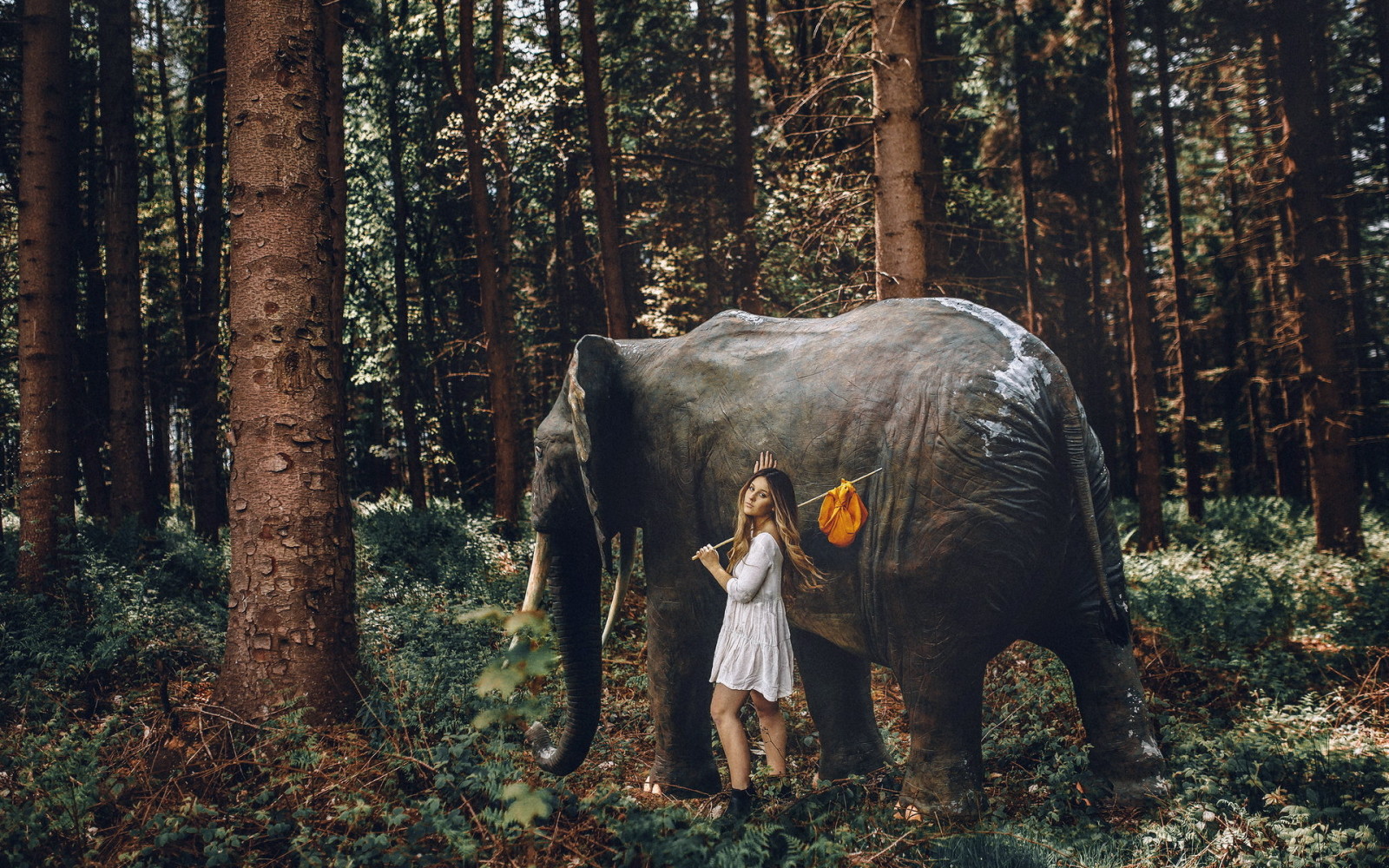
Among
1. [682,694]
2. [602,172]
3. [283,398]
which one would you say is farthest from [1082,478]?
[602,172]

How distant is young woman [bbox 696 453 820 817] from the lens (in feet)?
14.7

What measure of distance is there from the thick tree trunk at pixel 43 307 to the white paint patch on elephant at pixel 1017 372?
8075 mm

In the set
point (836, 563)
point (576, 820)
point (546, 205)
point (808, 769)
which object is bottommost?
point (808, 769)

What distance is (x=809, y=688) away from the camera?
5340 mm

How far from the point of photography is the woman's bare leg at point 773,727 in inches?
183

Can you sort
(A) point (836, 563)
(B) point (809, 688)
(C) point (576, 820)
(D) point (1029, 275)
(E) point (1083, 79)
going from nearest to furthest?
1. (C) point (576, 820)
2. (A) point (836, 563)
3. (B) point (809, 688)
4. (D) point (1029, 275)
5. (E) point (1083, 79)

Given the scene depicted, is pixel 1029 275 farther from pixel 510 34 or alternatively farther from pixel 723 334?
pixel 723 334

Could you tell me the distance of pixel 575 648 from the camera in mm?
5367

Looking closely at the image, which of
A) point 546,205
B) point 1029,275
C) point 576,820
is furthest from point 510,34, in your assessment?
point 576,820

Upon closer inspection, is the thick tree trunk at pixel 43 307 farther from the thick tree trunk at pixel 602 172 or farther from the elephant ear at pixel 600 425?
the elephant ear at pixel 600 425

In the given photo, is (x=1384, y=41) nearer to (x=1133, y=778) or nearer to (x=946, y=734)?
(x=1133, y=778)

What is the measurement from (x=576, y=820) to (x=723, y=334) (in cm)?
277

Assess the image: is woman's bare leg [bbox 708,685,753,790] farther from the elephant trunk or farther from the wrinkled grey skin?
the elephant trunk

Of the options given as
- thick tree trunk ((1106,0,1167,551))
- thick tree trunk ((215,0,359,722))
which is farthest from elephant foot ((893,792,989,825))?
thick tree trunk ((1106,0,1167,551))
